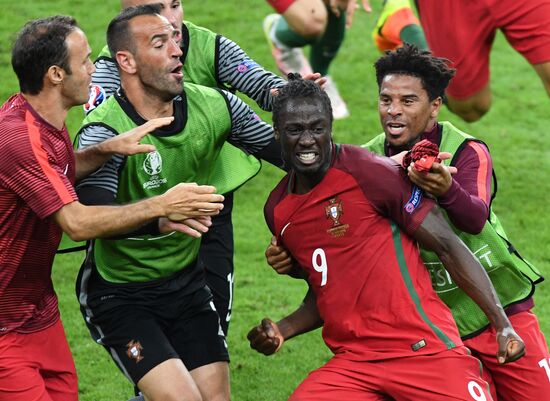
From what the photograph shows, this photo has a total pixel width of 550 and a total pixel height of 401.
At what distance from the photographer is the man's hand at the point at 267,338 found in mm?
6250

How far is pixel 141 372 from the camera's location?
6.31 m

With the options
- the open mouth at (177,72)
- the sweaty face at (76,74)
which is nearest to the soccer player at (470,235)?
the open mouth at (177,72)

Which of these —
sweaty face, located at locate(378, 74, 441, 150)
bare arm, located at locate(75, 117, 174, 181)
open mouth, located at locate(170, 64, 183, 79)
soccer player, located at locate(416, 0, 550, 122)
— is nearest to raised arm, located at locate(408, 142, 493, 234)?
sweaty face, located at locate(378, 74, 441, 150)

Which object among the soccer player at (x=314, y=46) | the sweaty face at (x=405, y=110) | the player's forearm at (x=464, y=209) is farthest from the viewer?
the soccer player at (x=314, y=46)

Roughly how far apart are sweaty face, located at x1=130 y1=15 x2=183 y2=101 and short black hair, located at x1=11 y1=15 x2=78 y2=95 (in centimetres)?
53

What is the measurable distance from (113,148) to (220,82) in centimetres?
144

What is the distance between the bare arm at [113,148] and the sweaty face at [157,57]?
29cm

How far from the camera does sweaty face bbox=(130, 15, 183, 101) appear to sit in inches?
254

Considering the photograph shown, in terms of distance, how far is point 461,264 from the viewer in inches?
230

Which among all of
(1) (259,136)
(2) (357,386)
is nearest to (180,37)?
(1) (259,136)

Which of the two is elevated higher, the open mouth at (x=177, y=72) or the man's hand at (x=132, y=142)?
Result: the open mouth at (x=177, y=72)

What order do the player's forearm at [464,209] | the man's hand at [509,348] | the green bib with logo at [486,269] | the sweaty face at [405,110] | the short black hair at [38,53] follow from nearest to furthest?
the man's hand at [509,348] → the player's forearm at [464,209] → the short black hair at [38,53] → the green bib with logo at [486,269] → the sweaty face at [405,110]

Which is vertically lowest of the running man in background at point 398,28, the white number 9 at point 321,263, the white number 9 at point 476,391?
the running man in background at point 398,28

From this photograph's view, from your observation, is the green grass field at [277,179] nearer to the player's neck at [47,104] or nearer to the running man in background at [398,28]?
the running man in background at [398,28]
